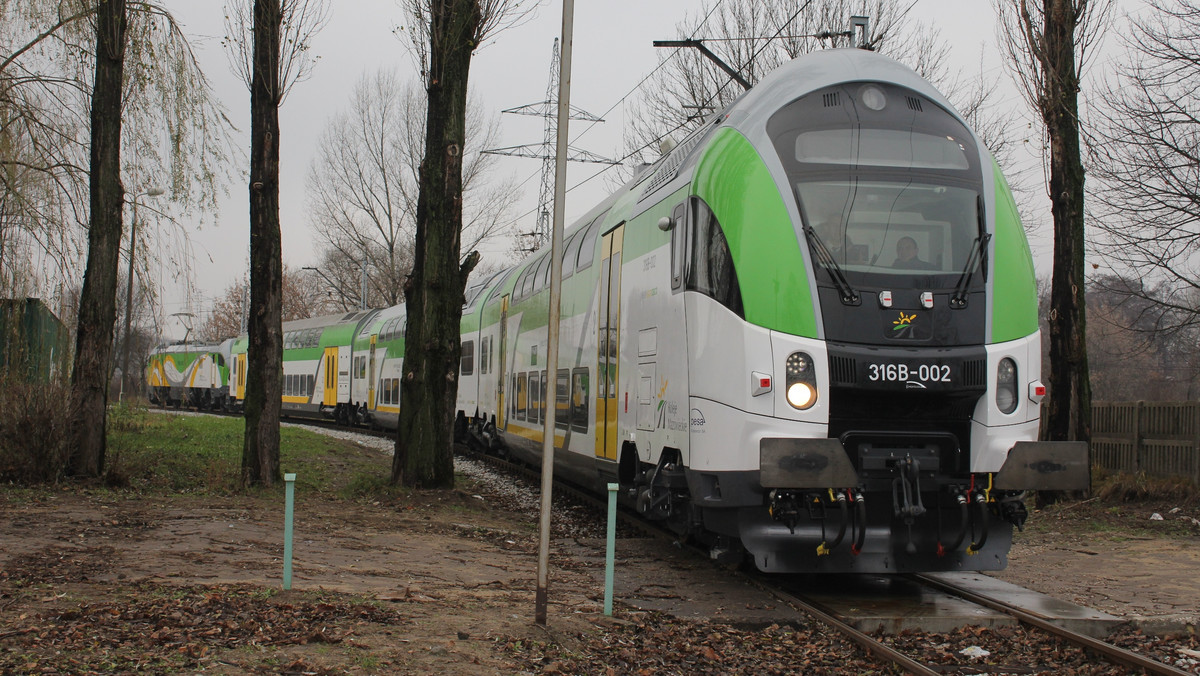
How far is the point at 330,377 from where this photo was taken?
38.1m

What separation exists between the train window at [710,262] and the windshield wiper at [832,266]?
599mm

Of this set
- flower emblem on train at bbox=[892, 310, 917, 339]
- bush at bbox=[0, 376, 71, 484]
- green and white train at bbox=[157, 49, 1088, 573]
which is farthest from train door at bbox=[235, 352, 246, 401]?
flower emblem on train at bbox=[892, 310, 917, 339]

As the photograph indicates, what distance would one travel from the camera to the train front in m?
7.34

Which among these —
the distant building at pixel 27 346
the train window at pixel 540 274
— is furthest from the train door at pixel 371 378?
the distant building at pixel 27 346

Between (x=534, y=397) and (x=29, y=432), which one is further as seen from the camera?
(x=534, y=397)

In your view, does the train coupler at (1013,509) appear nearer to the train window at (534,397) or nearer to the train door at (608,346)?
the train door at (608,346)

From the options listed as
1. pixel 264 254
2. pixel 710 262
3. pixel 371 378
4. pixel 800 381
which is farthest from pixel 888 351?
pixel 371 378

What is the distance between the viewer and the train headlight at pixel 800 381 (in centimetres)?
727

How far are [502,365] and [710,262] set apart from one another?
11605 millimetres

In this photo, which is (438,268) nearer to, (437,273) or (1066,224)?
(437,273)

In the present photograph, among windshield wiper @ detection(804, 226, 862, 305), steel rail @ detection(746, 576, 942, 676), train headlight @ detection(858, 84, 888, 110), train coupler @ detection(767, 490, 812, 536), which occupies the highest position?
train headlight @ detection(858, 84, 888, 110)

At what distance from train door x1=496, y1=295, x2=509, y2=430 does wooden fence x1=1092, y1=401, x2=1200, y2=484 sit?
966 cm

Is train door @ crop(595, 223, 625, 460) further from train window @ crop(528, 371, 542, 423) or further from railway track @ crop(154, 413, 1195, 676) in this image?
train window @ crop(528, 371, 542, 423)

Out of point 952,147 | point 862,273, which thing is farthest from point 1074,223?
point 862,273
